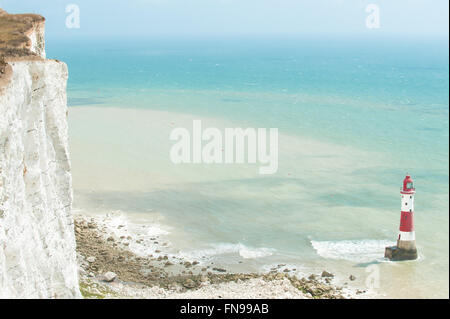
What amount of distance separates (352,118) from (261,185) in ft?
115

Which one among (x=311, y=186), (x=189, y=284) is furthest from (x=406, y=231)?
(x=311, y=186)

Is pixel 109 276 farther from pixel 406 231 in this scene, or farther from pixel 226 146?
pixel 226 146

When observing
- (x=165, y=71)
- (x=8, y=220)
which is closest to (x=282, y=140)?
(x=8, y=220)

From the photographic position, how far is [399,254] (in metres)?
28.9

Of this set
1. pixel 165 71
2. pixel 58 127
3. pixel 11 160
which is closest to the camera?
pixel 11 160

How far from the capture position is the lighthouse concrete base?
28.8 m

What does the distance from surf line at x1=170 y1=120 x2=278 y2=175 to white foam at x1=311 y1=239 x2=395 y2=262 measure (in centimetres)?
1392

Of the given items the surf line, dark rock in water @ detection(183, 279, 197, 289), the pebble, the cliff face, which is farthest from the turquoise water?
the cliff face

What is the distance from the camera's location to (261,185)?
1650 inches

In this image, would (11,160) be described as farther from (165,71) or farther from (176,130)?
(165,71)

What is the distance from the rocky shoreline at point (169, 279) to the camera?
23703mm

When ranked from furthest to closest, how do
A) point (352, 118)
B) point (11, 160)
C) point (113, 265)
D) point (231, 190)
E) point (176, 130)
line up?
point (352, 118) < point (176, 130) < point (231, 190) < point (113, 265) < point (11, 160)

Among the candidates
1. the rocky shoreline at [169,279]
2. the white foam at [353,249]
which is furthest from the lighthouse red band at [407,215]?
the rocky shoreline at [169,279]

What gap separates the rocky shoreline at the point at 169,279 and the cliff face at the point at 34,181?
153 inches
